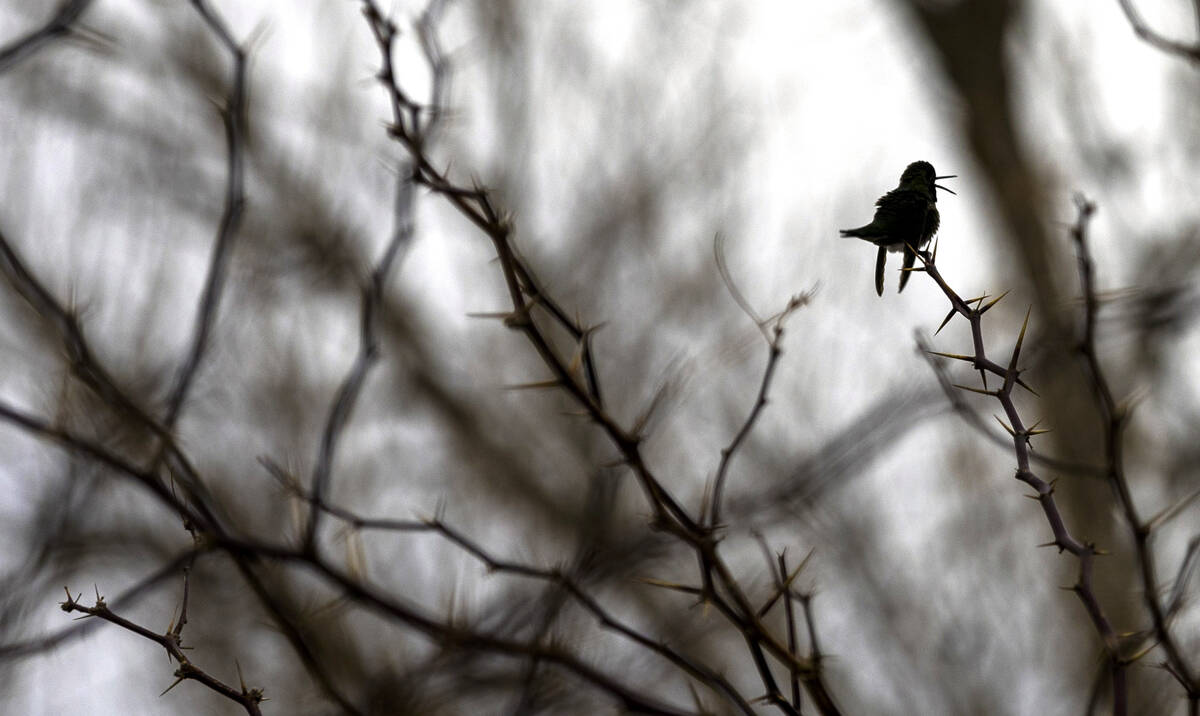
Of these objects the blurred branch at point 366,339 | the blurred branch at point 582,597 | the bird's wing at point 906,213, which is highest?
the blurred branch at point 366,339

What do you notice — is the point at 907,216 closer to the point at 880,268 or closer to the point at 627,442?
the point at 880,268

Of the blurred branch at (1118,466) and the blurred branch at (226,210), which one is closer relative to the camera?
the blurred branch at (1118,466)

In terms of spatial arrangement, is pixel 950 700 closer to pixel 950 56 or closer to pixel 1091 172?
pixel 1091 172

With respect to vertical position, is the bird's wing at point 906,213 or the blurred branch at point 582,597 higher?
the bird's wing at point 906,213

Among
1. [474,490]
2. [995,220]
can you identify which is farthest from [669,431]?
[995,220]

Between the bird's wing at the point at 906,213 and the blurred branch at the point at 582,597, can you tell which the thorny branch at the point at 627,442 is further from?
the bird's wing at the point at 906,213

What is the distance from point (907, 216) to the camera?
1.23 m

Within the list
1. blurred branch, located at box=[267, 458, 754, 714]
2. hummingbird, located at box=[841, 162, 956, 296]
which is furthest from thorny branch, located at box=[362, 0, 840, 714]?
hummingbird, located at box=[841, 162, 956, 296]

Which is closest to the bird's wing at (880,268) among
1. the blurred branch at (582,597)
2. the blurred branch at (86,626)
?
the blurred branch at (582,597)

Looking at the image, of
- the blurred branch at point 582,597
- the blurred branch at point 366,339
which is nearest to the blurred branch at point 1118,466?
the blurred branch at point 582,597

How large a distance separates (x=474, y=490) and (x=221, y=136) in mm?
2802

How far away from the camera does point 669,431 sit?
6.64m

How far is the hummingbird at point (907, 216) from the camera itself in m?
1.24

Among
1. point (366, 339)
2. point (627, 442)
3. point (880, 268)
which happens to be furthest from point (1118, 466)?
point (366, 339)
